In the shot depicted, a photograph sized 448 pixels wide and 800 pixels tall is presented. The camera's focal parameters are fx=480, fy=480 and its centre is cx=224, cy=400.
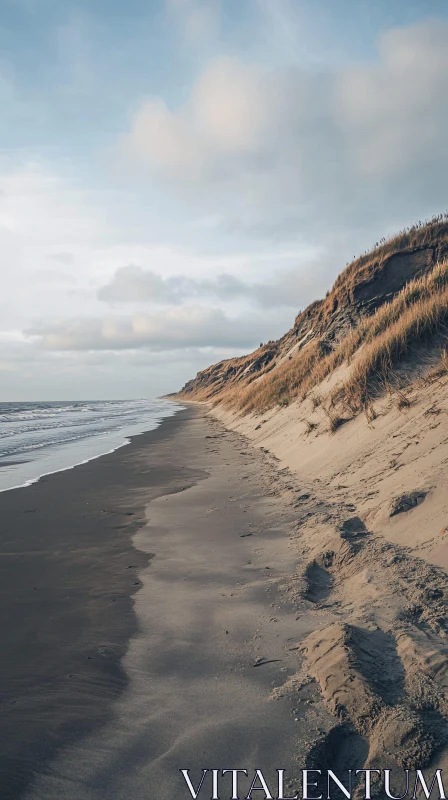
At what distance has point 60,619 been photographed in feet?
13.0

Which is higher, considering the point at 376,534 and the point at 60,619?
the point at 60,619

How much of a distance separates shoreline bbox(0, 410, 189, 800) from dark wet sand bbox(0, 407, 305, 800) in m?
0.01

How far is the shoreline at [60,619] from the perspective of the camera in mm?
2652

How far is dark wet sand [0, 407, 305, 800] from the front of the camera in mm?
2371

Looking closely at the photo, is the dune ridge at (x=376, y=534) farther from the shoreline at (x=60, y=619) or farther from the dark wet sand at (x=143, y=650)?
the shoreline at (x=60, y=619)

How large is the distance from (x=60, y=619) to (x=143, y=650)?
35.4 inches

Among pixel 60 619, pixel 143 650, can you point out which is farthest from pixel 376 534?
pixel 60 619

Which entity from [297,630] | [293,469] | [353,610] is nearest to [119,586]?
[297,630]

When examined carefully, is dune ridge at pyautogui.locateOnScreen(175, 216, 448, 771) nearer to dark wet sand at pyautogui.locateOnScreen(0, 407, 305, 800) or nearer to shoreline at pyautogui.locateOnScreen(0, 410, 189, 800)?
dark wet sand at pyautogui.locateOnScreen(0, 407, 305, 800)

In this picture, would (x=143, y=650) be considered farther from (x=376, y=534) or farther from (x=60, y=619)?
(x=376, y=534)

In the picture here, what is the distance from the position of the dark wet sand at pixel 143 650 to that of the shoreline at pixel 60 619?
0.5 inches

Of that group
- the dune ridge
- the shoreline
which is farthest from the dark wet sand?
the dune ridge

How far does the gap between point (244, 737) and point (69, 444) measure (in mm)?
17842

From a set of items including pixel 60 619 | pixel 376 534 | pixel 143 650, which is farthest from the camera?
pixel 376 534
